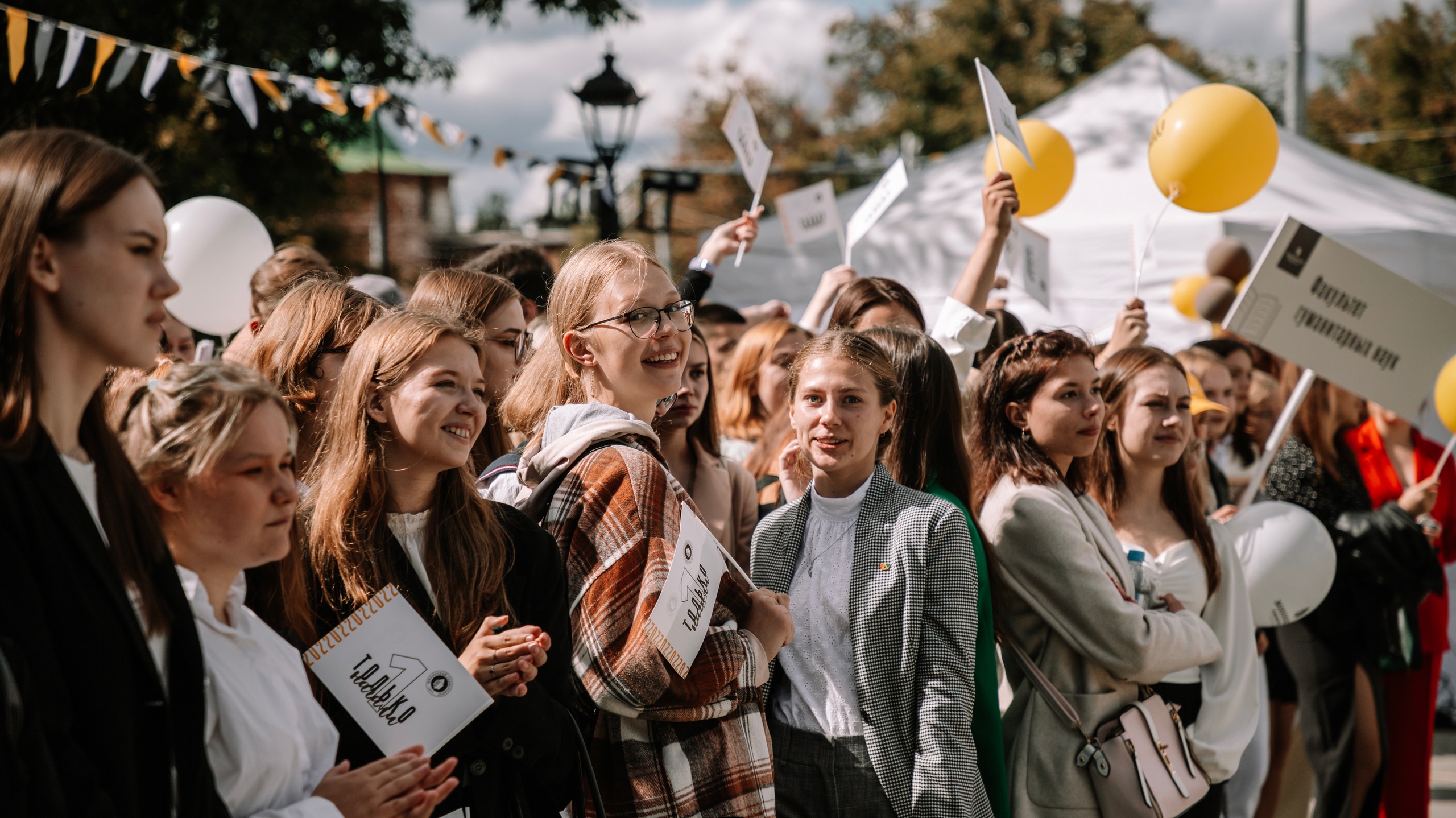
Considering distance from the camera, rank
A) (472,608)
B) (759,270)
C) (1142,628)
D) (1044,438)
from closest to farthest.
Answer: (472,608)
(1142,628)
(1044,438)
(759,270)

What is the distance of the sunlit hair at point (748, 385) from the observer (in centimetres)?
422

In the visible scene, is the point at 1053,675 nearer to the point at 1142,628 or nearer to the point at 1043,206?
the point at 1142,628

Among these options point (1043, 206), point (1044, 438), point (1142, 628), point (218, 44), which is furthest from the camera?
point (218, 44)

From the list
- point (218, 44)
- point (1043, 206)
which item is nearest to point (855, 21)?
point (218, 44)

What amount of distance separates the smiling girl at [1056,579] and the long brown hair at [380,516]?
1.46 m

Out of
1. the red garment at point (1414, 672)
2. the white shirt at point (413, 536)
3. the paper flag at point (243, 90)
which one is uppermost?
the paper flag at point (243, 90)

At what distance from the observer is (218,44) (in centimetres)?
968

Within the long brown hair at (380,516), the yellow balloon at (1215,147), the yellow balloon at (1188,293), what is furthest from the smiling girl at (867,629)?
the yellow balloon at (1188,293)

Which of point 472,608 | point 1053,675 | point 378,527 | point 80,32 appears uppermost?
point 80,32

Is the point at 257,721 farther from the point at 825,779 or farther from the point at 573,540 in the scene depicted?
the point at 825,779

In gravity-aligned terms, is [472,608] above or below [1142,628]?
above

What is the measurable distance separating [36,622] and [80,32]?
5.30 m

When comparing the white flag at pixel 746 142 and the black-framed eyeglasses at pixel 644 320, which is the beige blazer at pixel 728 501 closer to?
the black-framed eyeglasses at pixel 644 320

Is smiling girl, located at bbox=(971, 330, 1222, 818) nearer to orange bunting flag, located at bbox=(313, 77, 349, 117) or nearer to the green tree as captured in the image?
orange bunting flag, located at bbox=(313, 77, 349, 117)
